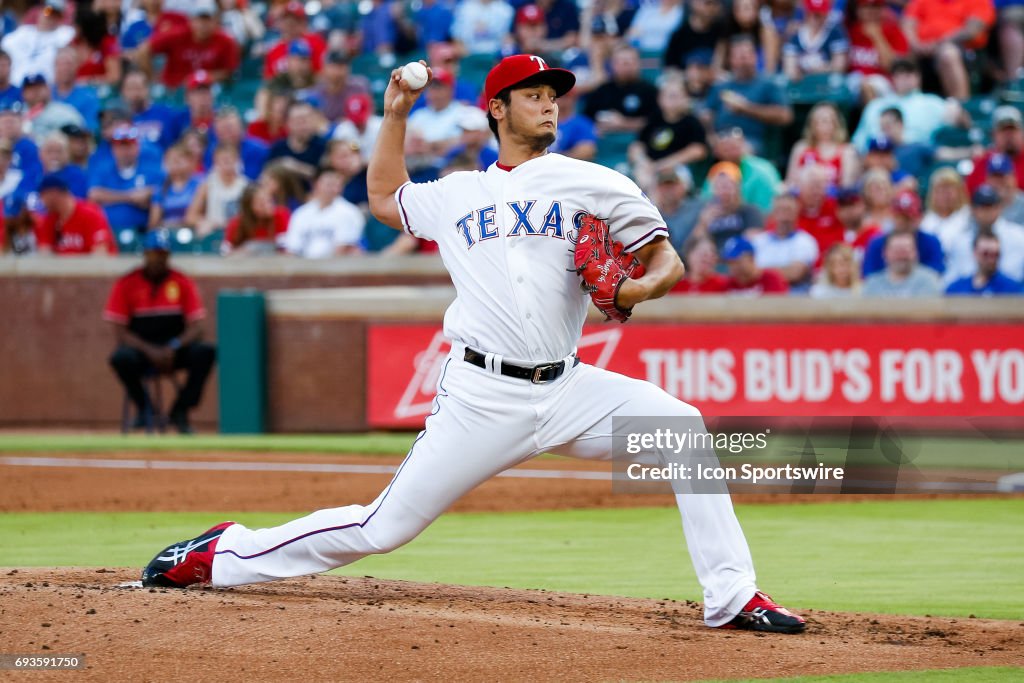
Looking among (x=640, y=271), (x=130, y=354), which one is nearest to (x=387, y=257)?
(x=130, y=354)

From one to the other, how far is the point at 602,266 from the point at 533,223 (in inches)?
15.4

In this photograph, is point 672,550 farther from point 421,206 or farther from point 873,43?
point 873,43

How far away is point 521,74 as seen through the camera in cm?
537

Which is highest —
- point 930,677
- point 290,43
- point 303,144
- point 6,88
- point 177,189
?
point 290,43

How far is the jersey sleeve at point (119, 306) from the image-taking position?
13861 millimetres

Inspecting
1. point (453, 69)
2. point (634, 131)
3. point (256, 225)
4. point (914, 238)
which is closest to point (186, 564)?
point (914, 238)

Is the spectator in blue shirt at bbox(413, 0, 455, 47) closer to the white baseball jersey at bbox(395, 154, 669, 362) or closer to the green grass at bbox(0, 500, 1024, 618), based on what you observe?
the green grass at bbox(0, 500, 1024, 618)

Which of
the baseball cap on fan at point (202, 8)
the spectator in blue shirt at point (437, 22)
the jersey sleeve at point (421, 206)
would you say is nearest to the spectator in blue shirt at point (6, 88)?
the baseball cap on fan at point (202, 8)

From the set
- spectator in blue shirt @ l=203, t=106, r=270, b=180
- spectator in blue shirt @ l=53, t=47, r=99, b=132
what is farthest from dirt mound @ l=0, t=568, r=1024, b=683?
spectator in blue shirt @ l=53, t=47, r=99, b=132

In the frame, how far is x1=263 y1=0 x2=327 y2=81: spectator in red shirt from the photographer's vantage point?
17250 mm

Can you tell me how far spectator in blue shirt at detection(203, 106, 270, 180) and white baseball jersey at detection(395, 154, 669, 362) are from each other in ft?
35.1

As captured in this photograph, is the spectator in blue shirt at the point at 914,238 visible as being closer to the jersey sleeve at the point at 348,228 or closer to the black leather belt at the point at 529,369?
the jersey sleeve at the point at 348,228

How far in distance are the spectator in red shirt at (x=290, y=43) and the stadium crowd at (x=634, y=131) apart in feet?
0.14

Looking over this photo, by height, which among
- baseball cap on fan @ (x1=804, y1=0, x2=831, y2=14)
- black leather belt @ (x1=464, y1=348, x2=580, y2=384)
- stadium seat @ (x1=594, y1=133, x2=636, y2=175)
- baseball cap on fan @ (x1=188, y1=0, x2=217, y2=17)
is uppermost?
baseball cap on fan @ (x1=188, y1=0, x2=217, y2=17)
